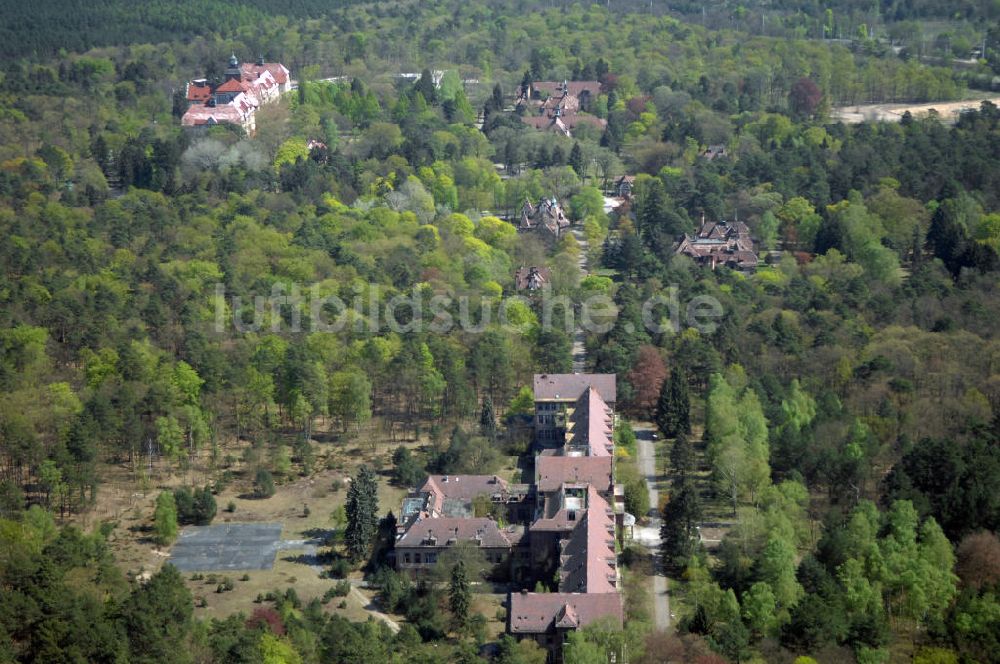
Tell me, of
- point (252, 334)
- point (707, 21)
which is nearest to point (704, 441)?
point (252, 334)

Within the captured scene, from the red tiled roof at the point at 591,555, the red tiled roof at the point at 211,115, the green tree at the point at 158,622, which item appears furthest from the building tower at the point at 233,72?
the green tree at the point at 158,622

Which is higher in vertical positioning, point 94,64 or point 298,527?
point 94,64

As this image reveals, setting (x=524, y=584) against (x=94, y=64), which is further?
(x=94, y=64)

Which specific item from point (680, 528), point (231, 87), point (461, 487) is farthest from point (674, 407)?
point (231, 87)

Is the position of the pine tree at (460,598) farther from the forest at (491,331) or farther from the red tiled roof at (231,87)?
the red tiled roof at (231,87)

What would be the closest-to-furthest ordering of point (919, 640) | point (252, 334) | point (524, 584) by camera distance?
point (919, 640)
point (524, 584)
point (252, 334)

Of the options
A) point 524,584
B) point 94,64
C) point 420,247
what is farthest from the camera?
point 94,64

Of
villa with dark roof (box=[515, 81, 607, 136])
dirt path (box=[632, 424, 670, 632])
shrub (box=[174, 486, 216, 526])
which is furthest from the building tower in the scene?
shrub (box=[174, 486, 216, 526])

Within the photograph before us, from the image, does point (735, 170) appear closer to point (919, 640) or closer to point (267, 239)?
point (267, 239)
